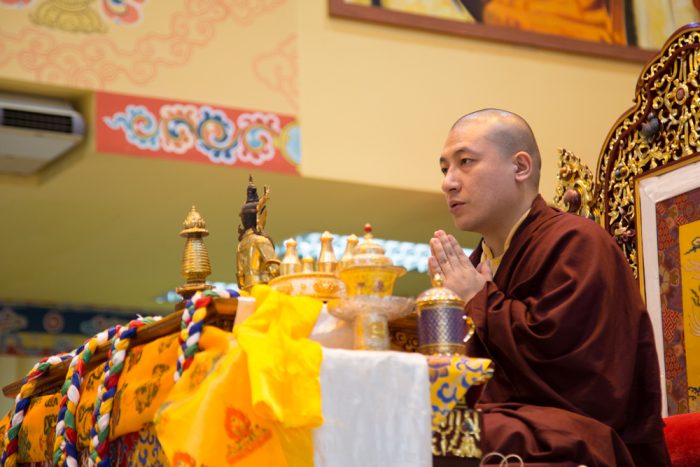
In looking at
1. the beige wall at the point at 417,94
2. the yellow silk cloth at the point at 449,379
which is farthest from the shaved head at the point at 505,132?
the beige wall at the point at 417,94

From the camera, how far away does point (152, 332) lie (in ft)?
8.09

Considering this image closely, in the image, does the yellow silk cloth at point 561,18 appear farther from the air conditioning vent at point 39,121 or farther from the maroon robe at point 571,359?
the maroon robe at point 571,359

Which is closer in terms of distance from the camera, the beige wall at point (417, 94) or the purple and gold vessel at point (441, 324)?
the purple and gold vessel at point (441, 324)

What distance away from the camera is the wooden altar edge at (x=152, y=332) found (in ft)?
7.39

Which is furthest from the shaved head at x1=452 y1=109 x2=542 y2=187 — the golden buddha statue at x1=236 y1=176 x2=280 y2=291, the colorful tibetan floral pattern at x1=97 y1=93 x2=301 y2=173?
the colorful tibetan floral pattern at x1=97 y1=93 x2=301 y2=173

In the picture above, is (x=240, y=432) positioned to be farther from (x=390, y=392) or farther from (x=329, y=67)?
(x=329, y=67)

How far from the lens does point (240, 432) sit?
7.01 feet

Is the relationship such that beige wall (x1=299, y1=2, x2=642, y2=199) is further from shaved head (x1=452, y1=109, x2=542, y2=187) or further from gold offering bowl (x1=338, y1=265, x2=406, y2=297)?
gold offering bowl (x1=338, y1=265, x2=406, y2=297)

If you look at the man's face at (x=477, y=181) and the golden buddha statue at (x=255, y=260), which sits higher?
the man's face at (x=477, y=181)

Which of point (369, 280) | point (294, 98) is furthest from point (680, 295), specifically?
point (294, 98)

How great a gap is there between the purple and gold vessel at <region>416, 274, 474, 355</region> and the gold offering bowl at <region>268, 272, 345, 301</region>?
242mm

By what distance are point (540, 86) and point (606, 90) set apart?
1.50ft

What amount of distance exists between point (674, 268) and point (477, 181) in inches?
49.2

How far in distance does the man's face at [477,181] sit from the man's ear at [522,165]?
1cm
